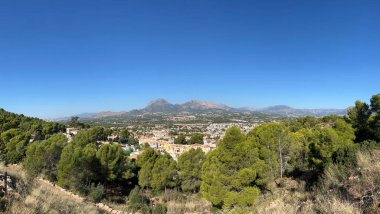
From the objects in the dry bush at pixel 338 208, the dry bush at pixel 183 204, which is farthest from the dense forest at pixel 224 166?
the dry bush at pixel 338 208

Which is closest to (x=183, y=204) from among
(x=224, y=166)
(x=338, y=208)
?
(x=224, y=166)

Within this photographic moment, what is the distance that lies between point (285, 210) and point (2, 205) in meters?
4.80

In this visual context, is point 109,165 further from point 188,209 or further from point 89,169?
point 188,209

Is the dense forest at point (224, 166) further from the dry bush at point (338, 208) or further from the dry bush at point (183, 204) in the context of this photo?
the dry bush at point (338, 208)

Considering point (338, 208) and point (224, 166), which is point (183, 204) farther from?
point (338, 208)

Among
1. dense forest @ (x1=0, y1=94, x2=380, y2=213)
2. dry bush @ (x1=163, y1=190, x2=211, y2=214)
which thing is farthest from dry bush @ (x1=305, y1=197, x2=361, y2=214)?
dry bush @ (x1=163, y1=190, x2=211, y2=214)

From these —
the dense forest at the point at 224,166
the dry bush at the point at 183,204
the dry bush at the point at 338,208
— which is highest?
the dry bush at the point at 338,208

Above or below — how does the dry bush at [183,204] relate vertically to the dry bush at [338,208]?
below

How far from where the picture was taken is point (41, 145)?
19875 mm

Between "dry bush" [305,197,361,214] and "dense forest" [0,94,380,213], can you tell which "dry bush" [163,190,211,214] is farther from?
"dry bush" [305,197,361,214]

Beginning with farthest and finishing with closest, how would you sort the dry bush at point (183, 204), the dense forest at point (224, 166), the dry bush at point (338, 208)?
the dry bush at point (183, 204) < the dense forest at point (224, 166) < the dry bush at point (338, 208)

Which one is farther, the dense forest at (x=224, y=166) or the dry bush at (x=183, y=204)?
the dry bush at (x=183, y=204)

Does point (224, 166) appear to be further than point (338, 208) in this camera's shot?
Yes

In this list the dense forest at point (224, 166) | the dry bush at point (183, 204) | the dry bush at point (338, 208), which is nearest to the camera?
the dry bush at point (338, 208)
